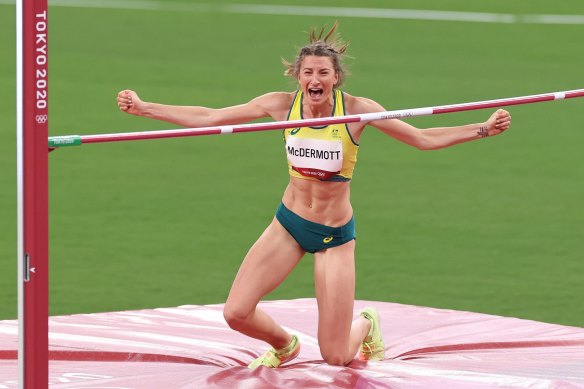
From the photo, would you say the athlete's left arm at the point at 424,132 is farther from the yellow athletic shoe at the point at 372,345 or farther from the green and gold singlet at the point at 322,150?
the yellow athletic shoe at the point at 372,345

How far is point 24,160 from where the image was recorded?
582cm

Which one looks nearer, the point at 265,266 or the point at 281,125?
the point at 281,125

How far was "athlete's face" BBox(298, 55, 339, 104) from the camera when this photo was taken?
7258 mm

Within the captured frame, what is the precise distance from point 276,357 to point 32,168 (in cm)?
217

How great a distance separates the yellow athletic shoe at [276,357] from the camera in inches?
298

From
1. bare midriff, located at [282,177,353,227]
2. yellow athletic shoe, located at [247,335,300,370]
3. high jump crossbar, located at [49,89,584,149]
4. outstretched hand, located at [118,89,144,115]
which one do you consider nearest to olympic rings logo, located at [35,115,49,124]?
high jump crossbar, located at [49,89,584,149]

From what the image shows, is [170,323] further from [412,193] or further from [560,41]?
[560,41]

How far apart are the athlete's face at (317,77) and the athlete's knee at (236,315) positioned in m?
1.03

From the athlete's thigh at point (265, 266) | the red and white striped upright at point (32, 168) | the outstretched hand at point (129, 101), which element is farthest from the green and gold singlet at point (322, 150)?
the red and white striped upright at point (32, 168)

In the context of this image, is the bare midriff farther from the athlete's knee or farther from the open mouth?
the athlete's knee

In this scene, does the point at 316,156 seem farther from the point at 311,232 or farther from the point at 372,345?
the point at 372,345

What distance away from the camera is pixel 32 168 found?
584cm

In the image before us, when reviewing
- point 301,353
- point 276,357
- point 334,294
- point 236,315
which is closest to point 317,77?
point 334,294

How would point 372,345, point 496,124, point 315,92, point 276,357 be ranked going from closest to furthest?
point 496,124
point 315,92
point 276,357
point 372,345
